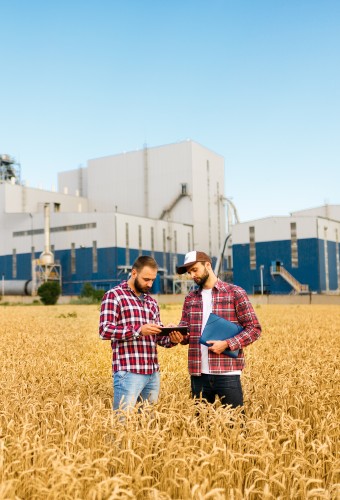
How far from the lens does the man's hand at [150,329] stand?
5566 millimetres

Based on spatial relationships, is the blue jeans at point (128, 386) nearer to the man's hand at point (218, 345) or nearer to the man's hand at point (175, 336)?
the man's hand at point (175, 336)

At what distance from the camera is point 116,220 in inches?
2739

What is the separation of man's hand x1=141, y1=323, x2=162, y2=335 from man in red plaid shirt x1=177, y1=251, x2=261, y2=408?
1.46 ft

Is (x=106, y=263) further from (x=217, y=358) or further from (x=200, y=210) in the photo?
(x=217, y=358)

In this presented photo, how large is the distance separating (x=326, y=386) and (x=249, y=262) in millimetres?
64898

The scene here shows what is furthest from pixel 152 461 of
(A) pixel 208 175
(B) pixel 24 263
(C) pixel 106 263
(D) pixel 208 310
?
(A) pixel 208 175

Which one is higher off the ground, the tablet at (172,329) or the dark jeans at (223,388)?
the tablet at (172,329)

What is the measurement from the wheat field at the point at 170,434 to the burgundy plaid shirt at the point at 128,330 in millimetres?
461

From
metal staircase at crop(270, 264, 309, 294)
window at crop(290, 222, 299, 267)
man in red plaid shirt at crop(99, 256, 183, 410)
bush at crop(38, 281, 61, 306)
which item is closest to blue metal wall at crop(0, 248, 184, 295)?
metal staircase at crop(270, 264, 309, 294)

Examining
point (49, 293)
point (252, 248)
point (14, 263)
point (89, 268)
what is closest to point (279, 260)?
point (252, 248)

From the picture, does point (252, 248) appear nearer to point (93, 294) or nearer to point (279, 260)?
point (279, 260)

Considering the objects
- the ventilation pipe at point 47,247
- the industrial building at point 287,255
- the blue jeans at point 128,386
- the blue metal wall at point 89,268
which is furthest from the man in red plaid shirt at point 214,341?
the ventilation pipe at point 47,247

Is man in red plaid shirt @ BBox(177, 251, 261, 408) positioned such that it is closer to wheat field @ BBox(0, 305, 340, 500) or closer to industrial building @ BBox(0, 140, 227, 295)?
wheat field @ BBox(0, 305, 340, 500)

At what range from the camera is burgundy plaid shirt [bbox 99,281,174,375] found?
5719 millimetres
